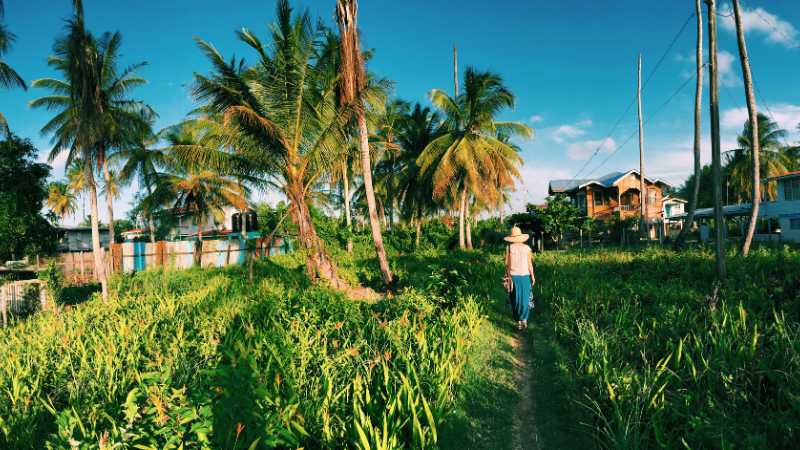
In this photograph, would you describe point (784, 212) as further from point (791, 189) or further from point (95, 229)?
point (95, 229)

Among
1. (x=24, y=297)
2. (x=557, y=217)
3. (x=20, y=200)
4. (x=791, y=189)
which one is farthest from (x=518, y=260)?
(x=791, y=189)

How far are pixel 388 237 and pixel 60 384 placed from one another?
65.3 ft

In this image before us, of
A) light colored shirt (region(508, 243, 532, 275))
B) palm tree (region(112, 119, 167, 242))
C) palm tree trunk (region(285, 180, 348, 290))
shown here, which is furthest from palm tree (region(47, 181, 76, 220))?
light colored shirt (region(508, 243, 532, 275))

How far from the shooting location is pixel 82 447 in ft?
5.99

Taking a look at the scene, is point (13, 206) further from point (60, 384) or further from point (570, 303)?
point (570, 303)

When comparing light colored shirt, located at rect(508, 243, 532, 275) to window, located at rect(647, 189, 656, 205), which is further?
window, located at rect(647, 189, 656, 205)

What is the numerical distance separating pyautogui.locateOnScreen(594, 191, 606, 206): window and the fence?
26.1m

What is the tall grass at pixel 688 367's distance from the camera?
2.42 metres

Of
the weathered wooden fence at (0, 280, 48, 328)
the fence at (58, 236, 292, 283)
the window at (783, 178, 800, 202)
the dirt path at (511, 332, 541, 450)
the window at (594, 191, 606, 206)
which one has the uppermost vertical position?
the window at (594, 191, 606, 206)

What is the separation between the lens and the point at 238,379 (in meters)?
2.65

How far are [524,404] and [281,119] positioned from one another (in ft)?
27.9

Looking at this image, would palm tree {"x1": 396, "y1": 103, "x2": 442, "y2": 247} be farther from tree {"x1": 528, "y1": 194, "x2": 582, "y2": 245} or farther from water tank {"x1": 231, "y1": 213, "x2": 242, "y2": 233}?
water tank {"x1": 231, "y1": 213, "x2": 242, "y2": 233}

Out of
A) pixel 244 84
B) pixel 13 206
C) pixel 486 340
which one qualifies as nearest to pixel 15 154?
pixel 13 206

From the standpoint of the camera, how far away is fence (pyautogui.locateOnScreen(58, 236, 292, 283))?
1452 centimetres
